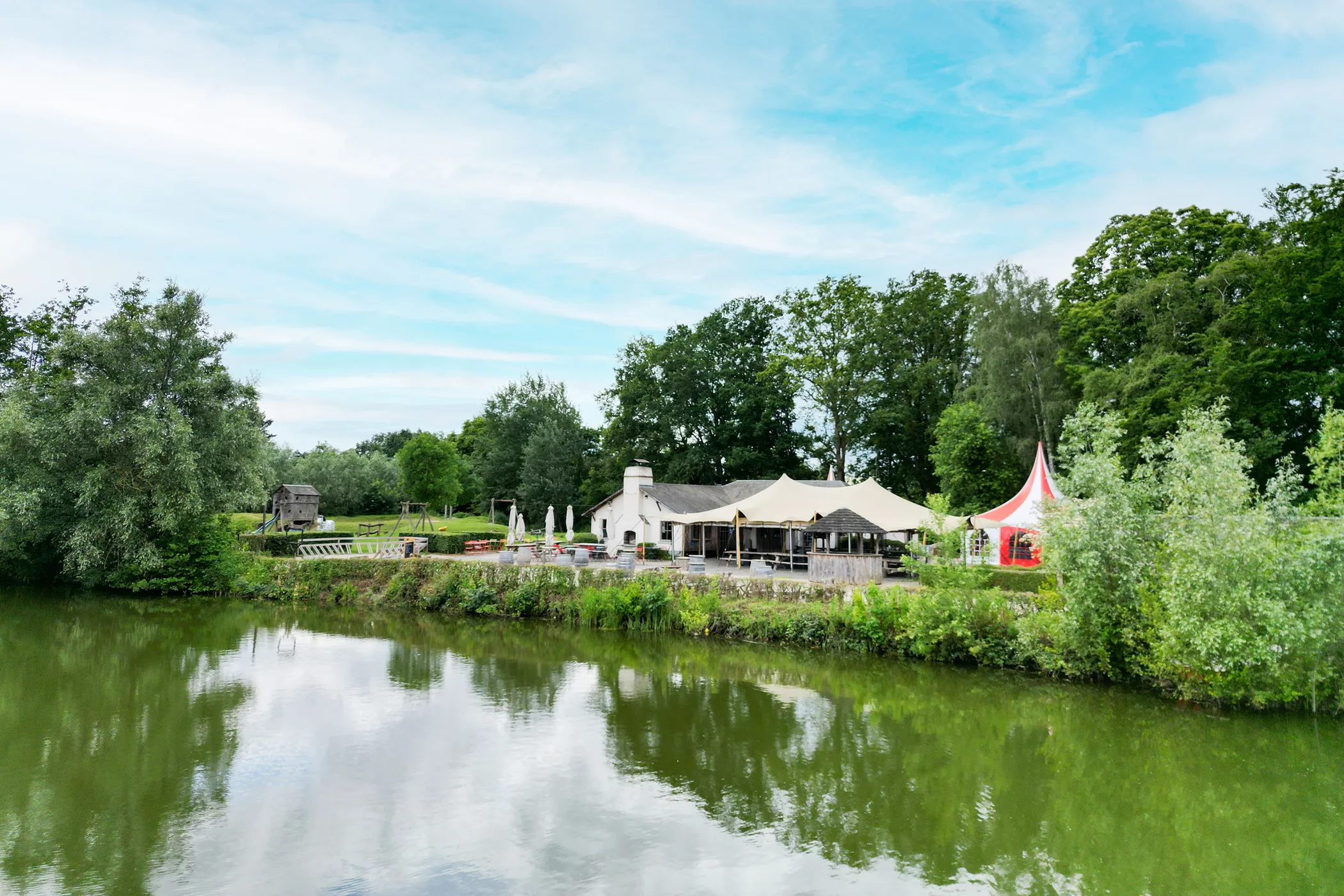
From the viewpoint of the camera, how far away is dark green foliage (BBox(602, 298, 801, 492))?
141 ft

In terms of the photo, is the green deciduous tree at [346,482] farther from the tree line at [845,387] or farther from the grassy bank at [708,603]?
the grassy bank at [708,603]

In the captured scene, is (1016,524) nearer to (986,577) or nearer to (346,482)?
(986,577)

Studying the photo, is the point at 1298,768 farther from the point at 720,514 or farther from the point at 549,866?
the point at 720,514

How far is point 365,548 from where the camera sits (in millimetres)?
28984

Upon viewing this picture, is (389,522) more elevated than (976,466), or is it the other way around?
(976,466)

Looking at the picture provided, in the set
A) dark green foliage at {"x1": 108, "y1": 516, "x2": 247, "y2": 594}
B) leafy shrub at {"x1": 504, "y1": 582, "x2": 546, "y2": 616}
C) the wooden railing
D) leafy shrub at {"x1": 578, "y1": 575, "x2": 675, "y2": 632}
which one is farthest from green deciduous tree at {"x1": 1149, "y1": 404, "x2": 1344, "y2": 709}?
dark green foliage at {"x1": 108, "y1": 516, "x2": 247, "y2": 594}

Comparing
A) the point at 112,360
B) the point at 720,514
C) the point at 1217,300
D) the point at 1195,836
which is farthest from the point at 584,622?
the point at 1217,300

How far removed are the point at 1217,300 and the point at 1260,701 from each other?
18704 millimetres

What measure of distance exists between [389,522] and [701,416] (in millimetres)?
18536

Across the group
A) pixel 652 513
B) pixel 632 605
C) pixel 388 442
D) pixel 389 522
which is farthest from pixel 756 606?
pixel 388 442

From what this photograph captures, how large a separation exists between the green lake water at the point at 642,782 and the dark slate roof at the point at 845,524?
489cm

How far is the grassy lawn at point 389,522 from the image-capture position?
40066 mm

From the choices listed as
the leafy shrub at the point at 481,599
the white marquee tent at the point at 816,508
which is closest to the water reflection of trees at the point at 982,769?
the leafy shrub at the point at 481,599

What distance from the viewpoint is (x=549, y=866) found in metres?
7.35
